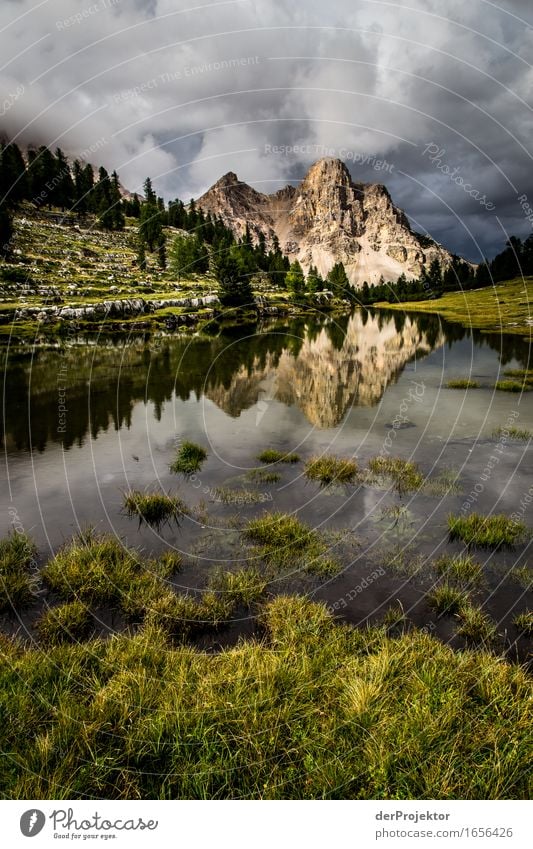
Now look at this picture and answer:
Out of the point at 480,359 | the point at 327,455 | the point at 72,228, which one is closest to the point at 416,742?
the point at 327,455

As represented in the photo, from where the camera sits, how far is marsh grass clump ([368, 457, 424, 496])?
1295 centimetres

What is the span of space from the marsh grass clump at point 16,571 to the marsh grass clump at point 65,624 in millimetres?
817

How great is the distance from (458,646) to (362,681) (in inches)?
91.0

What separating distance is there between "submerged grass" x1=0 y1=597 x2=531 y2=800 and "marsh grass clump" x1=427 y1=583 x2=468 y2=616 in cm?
117

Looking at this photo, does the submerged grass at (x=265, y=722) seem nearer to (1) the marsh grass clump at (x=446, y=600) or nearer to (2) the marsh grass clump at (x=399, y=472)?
(1) the marsh grass clump at (x=446, y=600)

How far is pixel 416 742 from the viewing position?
186 inches

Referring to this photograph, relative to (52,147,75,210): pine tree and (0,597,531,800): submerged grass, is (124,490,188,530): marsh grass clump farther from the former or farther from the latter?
(52,147,75,210): pine tree

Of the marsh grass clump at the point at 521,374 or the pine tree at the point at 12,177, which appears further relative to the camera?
the pine tree at the point at 12,177

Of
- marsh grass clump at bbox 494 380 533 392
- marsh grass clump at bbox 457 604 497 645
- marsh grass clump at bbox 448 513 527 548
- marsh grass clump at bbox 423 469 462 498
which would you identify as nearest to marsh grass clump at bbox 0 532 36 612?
marsh grass clump at bbox 457 604 497 645

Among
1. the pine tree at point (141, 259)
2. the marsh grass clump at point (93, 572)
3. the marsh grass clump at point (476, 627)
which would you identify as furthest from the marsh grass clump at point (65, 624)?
the pine tree at point (141, 259)

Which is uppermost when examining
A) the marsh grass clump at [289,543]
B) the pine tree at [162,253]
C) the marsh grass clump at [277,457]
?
the pine tree at [162,253]

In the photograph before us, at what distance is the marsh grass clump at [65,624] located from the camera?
7129 millimetres
